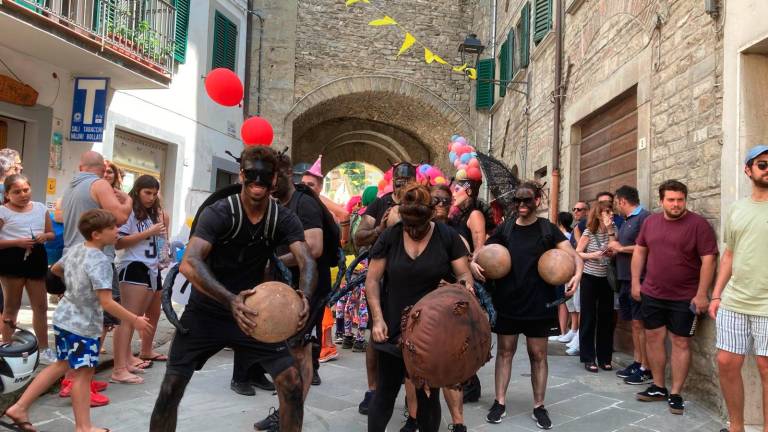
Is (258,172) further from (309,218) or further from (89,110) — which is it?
(89,110)

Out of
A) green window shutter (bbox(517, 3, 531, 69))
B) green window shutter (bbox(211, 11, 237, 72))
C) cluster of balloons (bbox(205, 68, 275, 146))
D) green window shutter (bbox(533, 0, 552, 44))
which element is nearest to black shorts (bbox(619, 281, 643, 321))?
cluster of balloons (bbox(205, 68, 275, 146))

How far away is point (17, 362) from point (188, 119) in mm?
10026

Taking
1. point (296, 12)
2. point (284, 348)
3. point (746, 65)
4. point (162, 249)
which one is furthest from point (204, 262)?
point (296, 12)

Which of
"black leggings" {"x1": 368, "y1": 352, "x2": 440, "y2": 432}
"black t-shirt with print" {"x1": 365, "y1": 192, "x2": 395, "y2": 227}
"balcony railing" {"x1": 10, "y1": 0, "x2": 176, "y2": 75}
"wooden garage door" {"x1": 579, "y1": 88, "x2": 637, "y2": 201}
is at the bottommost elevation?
"black leggings" {"x1": 368, "y1": 352, "x2": 440, "y2": 432}

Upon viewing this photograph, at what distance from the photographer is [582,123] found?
9.31m

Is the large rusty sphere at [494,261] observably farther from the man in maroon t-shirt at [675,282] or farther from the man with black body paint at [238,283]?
the man with black body paint at [238,283]

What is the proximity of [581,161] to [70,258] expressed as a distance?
7377 millimetres

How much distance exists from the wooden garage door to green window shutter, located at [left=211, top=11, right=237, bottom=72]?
879 cm

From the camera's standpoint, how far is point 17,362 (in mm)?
3920

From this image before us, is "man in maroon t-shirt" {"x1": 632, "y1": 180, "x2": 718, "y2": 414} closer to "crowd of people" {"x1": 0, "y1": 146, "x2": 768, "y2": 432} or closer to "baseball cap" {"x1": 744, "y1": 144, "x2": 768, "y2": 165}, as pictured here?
"crowd of people" {"x1": 0, "y1": 146, "x2": 768, "y2": 432}

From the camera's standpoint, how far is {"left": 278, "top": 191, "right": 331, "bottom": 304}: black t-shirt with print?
4465 millimetres

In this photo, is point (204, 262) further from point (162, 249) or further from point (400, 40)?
point (400, 40)

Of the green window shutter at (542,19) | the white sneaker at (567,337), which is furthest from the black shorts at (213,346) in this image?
the green window shutter at (542,19)

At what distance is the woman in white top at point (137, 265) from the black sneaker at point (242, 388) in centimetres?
80
